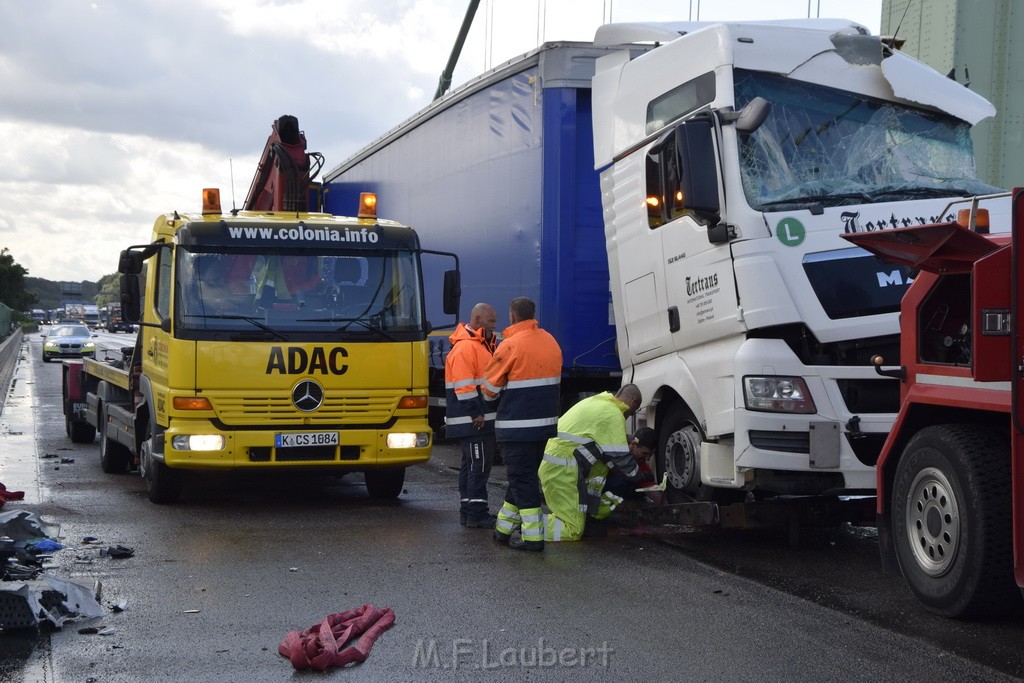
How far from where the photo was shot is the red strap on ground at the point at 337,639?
16.6ft

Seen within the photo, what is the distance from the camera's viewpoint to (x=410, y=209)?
571 inches

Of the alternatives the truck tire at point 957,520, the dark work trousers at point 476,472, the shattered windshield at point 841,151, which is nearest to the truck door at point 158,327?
the dark work trousers at point 476,472

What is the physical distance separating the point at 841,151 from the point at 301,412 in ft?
14.3

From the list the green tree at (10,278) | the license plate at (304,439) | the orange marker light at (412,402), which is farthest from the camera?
the green tree at (10,278)

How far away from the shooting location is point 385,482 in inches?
402

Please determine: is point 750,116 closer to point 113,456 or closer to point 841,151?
point 841,151

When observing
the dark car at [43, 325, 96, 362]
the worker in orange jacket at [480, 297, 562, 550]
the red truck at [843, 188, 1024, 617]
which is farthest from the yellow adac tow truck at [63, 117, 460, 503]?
the dark car at [43, 325, 96, 362]

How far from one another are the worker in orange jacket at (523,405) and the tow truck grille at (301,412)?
1319 mm

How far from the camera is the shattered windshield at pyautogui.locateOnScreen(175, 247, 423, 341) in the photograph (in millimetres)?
9219

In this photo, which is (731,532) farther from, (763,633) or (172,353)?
(172,353)

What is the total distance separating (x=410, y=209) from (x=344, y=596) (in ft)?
28.3

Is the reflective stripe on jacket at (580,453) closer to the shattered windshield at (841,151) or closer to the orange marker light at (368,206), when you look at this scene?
the shattered windshield at (841,151)

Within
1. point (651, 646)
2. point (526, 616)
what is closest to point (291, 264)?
point (526, 616)

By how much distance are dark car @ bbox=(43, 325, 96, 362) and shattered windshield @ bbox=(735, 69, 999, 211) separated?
3789 centimetres
